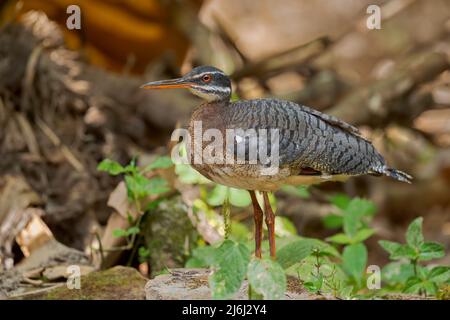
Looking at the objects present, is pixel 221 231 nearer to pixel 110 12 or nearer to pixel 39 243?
pixel 39 243

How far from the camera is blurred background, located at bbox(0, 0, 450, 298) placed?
5.73 metres

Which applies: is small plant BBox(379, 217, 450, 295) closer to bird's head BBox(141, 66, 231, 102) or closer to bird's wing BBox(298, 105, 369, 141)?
bird's wing BBox(298, 105, 369, 141)

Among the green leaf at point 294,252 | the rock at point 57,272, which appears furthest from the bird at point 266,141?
the rock at point 57,272

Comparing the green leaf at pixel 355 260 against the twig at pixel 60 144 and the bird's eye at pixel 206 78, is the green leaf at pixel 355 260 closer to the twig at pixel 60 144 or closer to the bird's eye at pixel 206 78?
the bird's eye at pixel 206 78

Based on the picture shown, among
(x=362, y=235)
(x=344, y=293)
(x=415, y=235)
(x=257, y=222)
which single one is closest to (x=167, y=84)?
(x=257, y=222)

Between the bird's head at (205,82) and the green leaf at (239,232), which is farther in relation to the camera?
the green leaf at (239,232)

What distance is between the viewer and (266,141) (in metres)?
4.33

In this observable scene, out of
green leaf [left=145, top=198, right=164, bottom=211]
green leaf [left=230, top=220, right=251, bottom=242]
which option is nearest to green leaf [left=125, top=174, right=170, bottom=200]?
green leaf [left=145, top=198, right=164, bottom=211]

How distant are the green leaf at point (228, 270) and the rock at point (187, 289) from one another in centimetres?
38

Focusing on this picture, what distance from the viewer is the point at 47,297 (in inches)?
178

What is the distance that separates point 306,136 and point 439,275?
1147mm

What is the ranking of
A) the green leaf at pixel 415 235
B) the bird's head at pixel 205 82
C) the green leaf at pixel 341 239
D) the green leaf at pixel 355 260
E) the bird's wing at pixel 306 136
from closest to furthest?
the bird's wing at pixel 306 136, the bird's head at pixel 205 82, the green leaf at pixel 415 235, the green leaf at pixel 355 260, the green leaf at pixel 341 239

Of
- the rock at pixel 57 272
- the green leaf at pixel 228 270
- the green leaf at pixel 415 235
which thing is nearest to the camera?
the green leaf at pixel 228 270

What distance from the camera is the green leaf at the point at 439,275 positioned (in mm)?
4645
